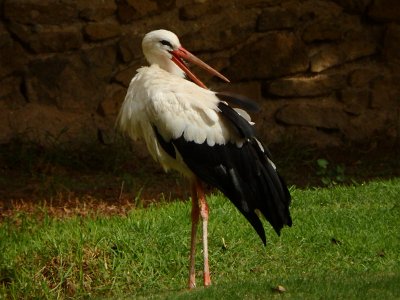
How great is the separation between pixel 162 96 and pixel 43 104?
131 inches

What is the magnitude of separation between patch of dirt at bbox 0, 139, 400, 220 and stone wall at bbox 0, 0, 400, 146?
0.21 m

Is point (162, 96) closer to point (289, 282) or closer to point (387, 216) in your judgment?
point (289, 282)

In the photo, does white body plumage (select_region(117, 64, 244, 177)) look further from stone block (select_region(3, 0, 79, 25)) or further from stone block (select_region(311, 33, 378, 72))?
stone block (select_region(311, 33, 378, 72))

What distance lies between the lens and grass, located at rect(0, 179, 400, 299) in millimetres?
6547

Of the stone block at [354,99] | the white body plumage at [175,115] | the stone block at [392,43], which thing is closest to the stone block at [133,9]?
the stone block at [354,99]

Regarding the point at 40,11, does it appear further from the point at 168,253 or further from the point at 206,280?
the point at 206,280

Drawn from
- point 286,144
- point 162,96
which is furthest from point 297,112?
point 162,96

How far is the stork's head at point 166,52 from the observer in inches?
264

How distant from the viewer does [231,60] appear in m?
9.89

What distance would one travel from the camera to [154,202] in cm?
805

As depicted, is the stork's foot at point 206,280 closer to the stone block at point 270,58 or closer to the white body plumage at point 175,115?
the white body plumage at point 175,115

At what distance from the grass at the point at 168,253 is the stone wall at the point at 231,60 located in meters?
2.07

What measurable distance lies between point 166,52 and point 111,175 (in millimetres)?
2436

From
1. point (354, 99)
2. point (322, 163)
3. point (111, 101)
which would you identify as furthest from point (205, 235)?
point (354, 99)
